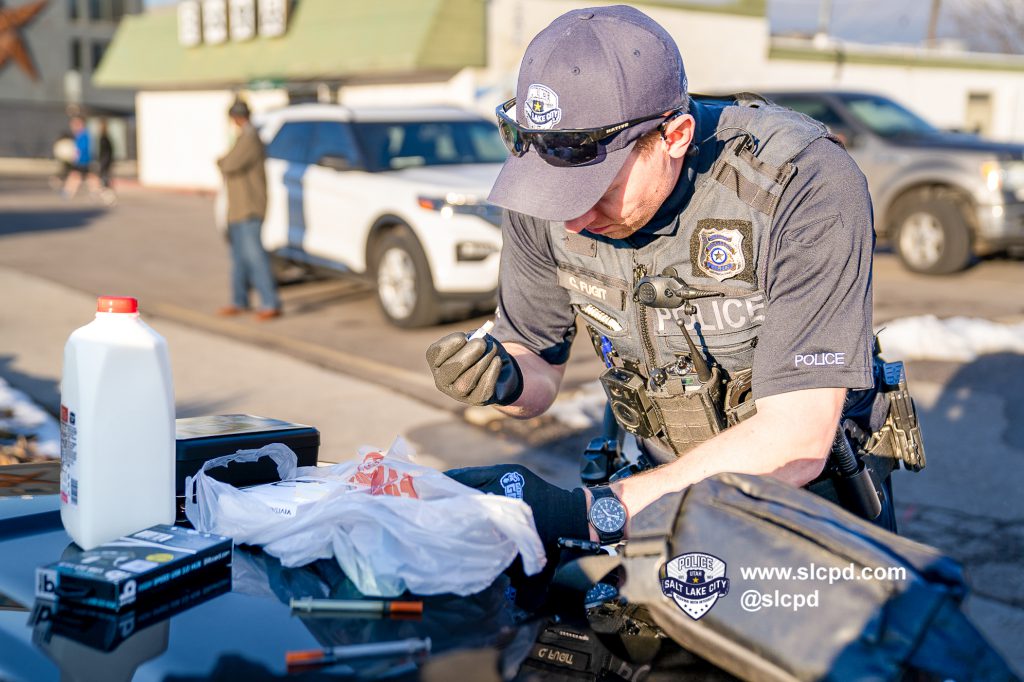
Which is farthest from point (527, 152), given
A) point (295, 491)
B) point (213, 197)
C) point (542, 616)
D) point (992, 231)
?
point (213, 197)

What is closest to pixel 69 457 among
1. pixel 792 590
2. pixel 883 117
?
pixel 792 590

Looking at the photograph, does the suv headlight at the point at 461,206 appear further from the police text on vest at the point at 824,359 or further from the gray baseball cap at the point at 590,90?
the police text on vest at the point at 824,359

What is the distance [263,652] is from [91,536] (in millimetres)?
382

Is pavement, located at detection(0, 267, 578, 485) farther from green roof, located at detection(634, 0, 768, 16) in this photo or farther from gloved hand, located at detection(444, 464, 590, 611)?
green roof, located at detection(634, 0, 768, 16)

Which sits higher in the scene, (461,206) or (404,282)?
(461,206)

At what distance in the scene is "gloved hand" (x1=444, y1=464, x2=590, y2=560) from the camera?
1.68 metres

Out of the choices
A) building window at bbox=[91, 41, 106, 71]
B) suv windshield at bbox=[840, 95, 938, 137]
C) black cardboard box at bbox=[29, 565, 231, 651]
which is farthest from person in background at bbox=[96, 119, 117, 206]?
building window at bbox=[91, 41, 106, 71]

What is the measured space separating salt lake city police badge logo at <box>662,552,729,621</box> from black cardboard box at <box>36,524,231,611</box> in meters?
0.64

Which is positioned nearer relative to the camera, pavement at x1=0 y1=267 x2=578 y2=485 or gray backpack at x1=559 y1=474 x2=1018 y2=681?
gray backpack at x1=559 y1=474 x2=1018 y2=681

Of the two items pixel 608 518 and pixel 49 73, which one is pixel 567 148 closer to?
pixel 608 518

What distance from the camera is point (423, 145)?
919cm

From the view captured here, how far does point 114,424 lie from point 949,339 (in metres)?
6.71

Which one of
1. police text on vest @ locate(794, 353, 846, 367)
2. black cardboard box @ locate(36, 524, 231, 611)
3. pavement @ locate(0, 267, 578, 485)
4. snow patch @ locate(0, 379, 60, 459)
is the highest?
police text on vest @ locate(794, 353, 846, 367)

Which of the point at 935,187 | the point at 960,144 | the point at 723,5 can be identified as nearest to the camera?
the point at 960,144
